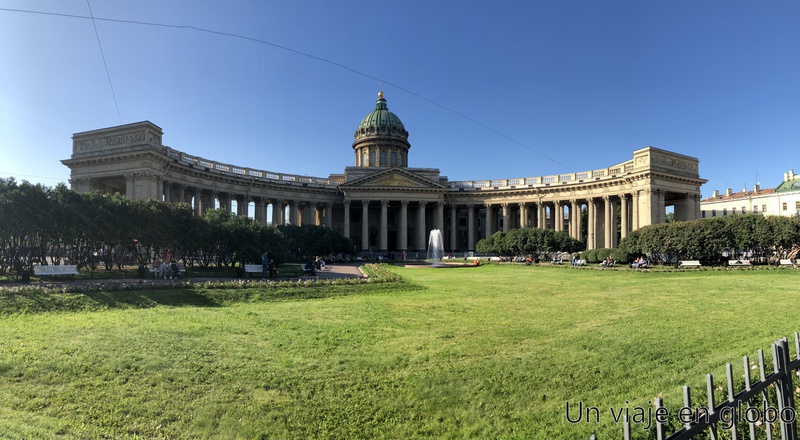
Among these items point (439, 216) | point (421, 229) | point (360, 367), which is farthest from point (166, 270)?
point (439, 216)

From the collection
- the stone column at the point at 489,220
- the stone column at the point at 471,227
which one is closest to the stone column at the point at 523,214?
the stone column at the point at 489,220

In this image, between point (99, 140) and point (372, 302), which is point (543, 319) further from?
point (99, 140)

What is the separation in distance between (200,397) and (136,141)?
46.3 metres

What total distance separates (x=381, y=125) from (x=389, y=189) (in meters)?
19.2

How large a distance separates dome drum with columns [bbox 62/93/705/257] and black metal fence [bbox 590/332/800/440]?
49575 millimetres

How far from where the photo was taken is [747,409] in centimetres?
411

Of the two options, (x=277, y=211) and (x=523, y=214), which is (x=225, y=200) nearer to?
(x=277, y=211)

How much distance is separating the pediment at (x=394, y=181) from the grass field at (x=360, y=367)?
54.3 metres

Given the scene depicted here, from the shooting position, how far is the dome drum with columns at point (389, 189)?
151ft

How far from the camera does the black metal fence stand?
3.20 m

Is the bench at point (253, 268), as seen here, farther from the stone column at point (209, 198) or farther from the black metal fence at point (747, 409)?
the stone column at point (209, 198)

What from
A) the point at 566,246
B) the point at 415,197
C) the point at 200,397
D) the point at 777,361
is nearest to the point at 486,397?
the point at 777,361

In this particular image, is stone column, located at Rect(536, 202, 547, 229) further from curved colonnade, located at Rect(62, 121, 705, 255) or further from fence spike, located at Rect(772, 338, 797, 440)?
fence spike, located at Rect(772, 338, 797, 440)

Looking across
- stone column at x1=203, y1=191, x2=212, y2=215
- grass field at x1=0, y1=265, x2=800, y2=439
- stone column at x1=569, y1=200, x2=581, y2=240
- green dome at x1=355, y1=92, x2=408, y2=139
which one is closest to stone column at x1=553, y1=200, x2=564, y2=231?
stone column at x1=569, y1=200, x2=581, y2=240
